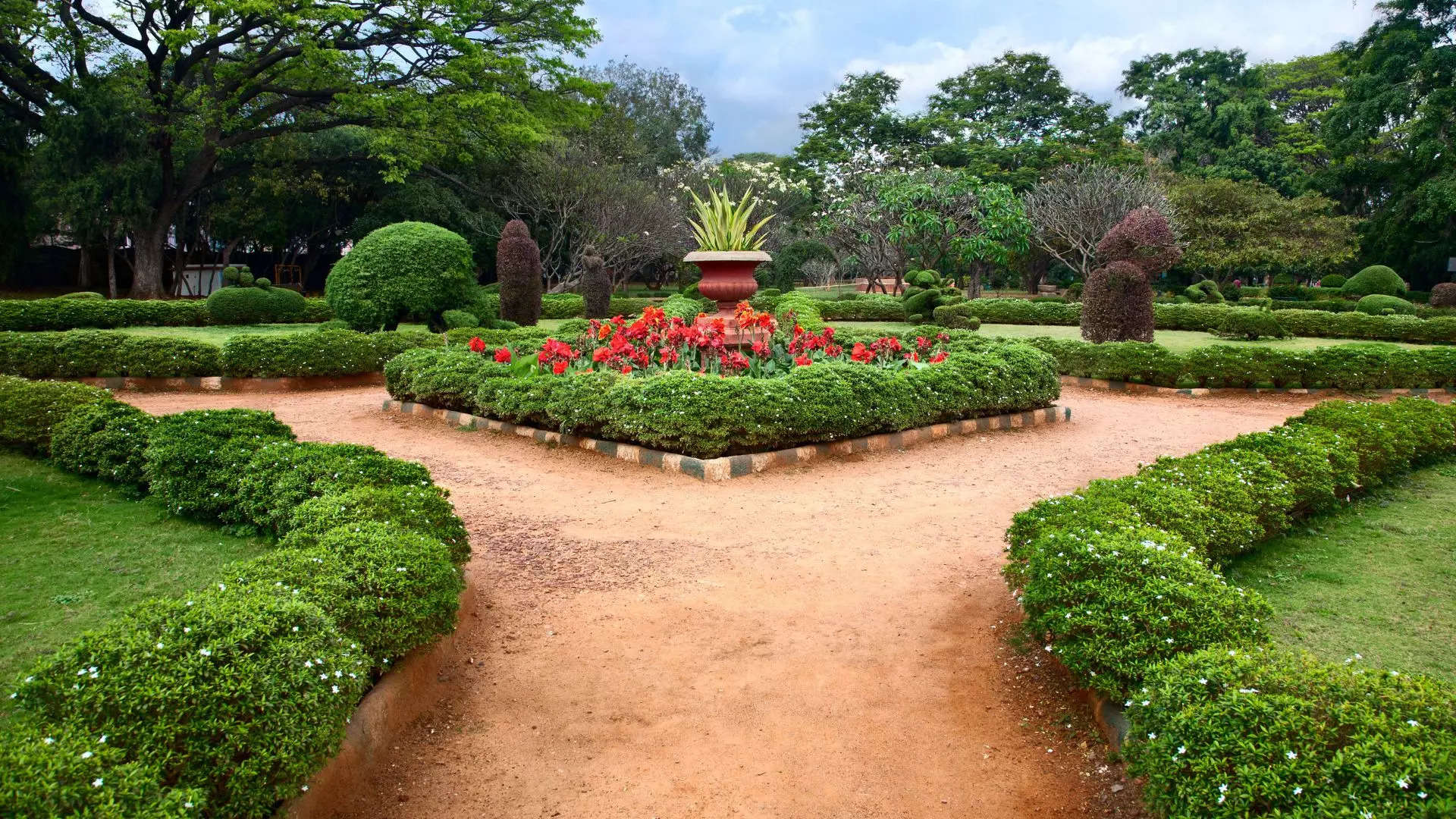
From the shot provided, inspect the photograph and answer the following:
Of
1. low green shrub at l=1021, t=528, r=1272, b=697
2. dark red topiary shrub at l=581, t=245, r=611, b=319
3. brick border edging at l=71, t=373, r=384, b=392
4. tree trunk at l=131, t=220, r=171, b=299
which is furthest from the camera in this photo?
tree trunk at l=131, t=220, r=171, b=299

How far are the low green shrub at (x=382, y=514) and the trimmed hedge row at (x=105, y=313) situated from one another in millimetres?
A: 11052

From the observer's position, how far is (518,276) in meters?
15.4

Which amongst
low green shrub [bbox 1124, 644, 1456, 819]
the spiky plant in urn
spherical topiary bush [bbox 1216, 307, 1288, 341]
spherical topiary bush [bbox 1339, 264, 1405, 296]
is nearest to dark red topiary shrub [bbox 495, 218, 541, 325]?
the spiky plant in urn

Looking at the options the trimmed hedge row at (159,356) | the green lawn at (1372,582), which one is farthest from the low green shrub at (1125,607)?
the trimmed hedge row at (159,356)

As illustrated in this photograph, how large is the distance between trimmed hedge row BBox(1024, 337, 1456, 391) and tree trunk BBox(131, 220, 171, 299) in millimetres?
22197

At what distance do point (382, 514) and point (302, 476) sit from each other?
99 centimetres

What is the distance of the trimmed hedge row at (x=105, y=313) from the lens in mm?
14758

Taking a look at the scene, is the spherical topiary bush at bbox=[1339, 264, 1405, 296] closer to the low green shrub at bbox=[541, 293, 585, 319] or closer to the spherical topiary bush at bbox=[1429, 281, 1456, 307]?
the spherical topiary bush at bbox=[1429, 281, 1456, 307]

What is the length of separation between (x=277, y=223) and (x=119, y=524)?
2533 centimetres

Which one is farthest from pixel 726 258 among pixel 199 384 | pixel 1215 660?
pixel 1215 660

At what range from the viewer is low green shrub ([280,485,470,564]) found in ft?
12.6

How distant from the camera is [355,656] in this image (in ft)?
8.93

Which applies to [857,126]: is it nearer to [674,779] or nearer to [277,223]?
[277,223]

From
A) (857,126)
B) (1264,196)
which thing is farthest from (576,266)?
(1264,196)
